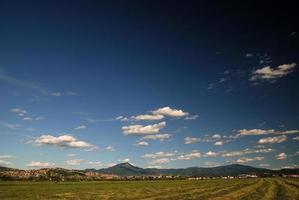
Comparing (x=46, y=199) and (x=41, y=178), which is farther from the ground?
(x=41, y=178)

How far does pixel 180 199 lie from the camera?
4391 centimetres

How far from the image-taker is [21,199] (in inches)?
1702

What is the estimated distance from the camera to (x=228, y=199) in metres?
44.1

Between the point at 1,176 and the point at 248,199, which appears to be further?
the point at 1,176

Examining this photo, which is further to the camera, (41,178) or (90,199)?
(41,178)

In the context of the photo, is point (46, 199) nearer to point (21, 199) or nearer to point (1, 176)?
point (21, 199)

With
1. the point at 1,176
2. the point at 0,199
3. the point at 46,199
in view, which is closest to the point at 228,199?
the point at 46,199

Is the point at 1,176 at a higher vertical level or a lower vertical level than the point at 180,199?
higher

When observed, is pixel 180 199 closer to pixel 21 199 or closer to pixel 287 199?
pixel 287 199

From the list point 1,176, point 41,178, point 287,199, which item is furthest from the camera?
point 41,178

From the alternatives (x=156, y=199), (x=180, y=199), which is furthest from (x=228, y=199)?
(x=156, y=199)

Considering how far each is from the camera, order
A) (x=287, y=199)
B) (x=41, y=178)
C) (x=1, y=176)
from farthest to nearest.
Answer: (x=41, y=178) < (x=1, y=176) < (x=287, y=199)

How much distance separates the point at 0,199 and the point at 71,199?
845 cm

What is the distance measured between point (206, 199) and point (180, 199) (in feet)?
10.7
